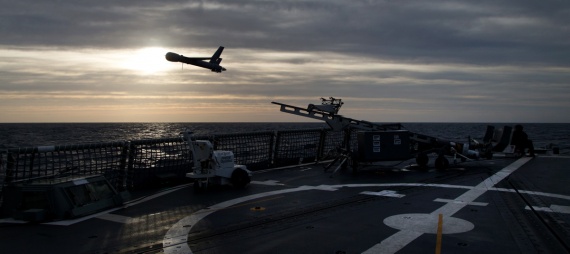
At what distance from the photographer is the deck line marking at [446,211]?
727 centimetres

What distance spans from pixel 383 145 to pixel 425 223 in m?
9.08

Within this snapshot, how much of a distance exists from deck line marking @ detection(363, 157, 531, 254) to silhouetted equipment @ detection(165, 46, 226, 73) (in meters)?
13.3

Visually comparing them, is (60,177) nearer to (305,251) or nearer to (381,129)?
(305,251)

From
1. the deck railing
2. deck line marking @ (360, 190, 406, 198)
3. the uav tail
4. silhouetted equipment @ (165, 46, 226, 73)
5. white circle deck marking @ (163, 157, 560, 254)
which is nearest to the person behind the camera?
white circle deck marking @ (163, 157, 560, 254)

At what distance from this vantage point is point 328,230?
835 cm

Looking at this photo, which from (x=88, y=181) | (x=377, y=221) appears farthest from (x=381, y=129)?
(x=88, y=181)

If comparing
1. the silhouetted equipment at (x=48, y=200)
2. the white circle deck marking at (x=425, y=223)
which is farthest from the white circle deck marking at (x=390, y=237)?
the silhouetted equipment at (x=48, y=200)

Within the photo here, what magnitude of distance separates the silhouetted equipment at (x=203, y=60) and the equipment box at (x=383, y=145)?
8.28m

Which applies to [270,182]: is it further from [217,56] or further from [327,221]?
[217,56]

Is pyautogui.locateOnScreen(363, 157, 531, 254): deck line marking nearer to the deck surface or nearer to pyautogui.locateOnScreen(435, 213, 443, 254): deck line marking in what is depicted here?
the deck surface

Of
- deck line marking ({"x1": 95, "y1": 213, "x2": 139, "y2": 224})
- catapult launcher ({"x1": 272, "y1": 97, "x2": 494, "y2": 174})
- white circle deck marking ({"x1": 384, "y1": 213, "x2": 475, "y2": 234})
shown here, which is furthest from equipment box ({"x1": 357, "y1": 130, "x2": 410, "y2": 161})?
deck line marking ({"x1": 95, "y1": 213, "x2": 139, "y2": 224})

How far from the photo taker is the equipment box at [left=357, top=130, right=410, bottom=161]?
17625mm

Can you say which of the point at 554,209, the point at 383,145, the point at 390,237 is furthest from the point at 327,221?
the point at 383,145

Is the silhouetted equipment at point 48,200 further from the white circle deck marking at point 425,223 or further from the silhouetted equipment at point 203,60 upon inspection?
the silhouetted equipment at point 203,60
